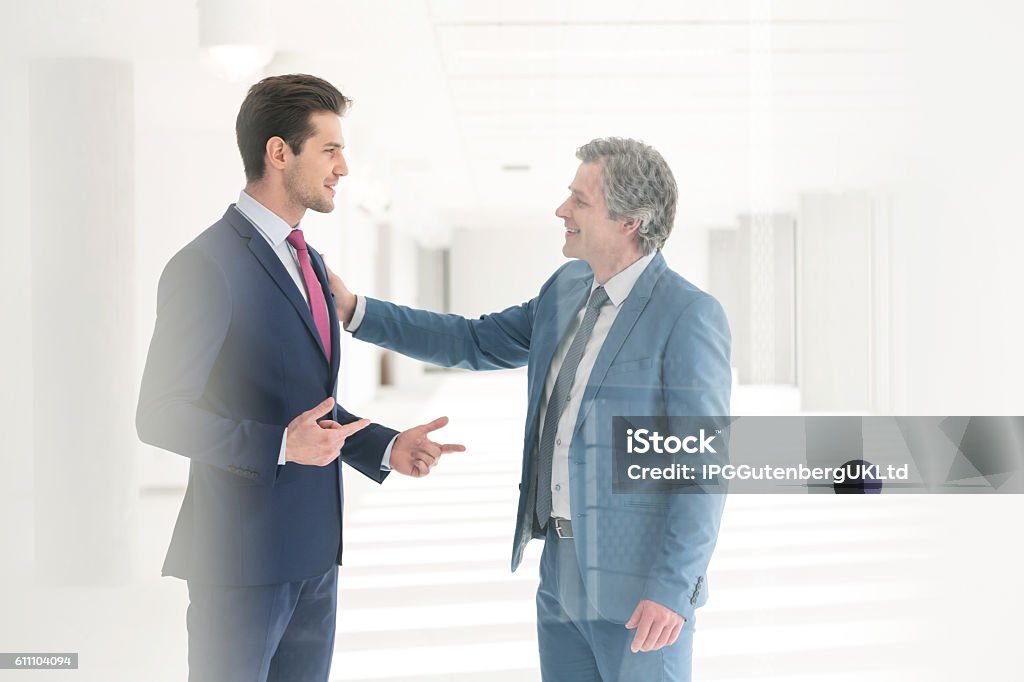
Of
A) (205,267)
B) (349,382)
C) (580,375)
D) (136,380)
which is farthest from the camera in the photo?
(136,380)

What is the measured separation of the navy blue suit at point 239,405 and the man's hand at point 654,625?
24.7 inches

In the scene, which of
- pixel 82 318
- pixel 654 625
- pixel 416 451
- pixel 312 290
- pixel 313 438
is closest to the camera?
pixel 313 438

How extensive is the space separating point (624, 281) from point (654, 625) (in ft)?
2.30

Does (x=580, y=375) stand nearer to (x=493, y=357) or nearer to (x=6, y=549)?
(x=493, y=357)

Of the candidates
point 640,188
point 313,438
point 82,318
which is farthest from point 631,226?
point 82,318

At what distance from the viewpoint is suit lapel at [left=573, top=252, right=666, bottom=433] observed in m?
1.84

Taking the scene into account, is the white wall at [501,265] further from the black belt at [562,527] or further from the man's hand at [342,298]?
the black belt at [562,527]

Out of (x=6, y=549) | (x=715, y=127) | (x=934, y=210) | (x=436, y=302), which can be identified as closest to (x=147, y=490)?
(x=6, y=549)

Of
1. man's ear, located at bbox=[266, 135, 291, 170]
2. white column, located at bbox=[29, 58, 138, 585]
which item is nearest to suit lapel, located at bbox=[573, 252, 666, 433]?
man's ear, located at bbox=[266, 135, 291, 170]

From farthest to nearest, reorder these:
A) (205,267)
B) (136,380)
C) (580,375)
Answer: (136,380), (580,375), (205,267)

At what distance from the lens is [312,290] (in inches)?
71.2

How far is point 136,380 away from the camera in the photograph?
2.29 m

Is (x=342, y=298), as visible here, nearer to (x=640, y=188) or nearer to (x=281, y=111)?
(x=281, y=111)

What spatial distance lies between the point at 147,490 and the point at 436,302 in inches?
34.6
